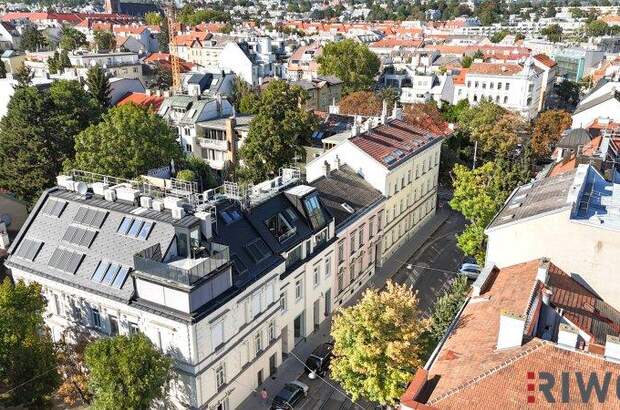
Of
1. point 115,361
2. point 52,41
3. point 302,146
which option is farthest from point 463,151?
point 52,41

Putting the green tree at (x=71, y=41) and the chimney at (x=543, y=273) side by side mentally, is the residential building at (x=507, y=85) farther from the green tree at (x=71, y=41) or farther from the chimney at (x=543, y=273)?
the green tree at (x=71, y=41)

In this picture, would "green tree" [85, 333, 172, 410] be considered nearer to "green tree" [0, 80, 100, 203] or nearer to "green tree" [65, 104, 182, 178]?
"green tree" [65, 104, 182, 178]

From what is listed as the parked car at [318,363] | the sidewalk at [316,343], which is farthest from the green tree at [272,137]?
the parked car at [318,363]

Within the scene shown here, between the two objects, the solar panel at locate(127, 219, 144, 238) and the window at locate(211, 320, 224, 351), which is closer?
the window at locate(211, 320, 224, 351)

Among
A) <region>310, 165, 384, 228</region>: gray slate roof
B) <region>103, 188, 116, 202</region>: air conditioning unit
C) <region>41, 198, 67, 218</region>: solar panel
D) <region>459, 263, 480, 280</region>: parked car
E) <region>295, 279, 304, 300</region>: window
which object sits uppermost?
<region>103, 188, 116, 202</region>: air conditioning unit

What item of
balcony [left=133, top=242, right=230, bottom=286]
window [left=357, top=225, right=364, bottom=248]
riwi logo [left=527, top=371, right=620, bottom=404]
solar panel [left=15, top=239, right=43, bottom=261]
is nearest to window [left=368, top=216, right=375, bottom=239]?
window [left=357, top=225, right=364, bottom=248]

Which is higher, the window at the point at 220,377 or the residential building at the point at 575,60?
the residential building at the point at 575,60
